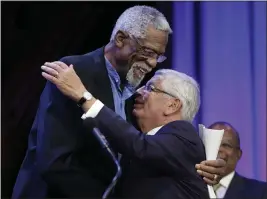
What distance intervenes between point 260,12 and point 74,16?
3.16 feet

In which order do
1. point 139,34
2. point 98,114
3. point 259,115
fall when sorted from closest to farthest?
point 98,114 → point 139,34 → point 259,115

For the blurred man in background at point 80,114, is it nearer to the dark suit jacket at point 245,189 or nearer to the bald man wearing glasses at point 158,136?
the bald man wearing glasses at point 158,136

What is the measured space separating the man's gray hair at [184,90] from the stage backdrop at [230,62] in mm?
1176

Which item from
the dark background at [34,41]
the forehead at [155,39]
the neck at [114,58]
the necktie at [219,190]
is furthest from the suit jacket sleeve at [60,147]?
the dark background at [34,41]

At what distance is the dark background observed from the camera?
131 inches

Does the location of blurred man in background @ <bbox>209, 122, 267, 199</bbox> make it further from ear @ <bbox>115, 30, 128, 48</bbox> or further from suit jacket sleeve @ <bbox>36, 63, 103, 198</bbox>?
suit jacket sleeve @ <bbox>36, 63, 103, 198</bbox>

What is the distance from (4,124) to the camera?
3396 mm

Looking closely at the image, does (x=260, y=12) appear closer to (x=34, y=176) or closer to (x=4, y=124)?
(x=4, y=124)

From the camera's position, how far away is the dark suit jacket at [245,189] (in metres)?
3.03

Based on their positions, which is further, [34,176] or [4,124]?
[4,124]

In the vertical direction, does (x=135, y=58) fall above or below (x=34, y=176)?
above

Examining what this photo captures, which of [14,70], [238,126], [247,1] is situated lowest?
Result: [238,126]

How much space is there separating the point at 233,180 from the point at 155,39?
129cm

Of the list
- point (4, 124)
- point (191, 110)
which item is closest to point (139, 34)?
point (191, 110)
